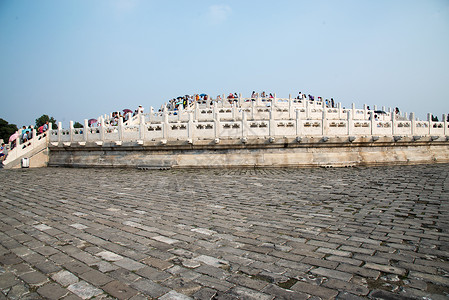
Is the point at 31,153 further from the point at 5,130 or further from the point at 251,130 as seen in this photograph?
the point at 5,130

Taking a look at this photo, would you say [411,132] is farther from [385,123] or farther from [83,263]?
[83,263]

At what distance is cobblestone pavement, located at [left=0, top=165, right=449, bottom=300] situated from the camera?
8.70 feet

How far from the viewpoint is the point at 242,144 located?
527 inches

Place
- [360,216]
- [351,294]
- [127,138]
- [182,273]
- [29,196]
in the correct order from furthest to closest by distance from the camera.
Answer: [127,138] → [29,196] → [360,216] → [182,273] → [351,294]

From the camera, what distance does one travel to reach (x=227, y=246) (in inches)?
146

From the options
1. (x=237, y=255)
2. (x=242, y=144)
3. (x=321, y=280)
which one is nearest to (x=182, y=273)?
(x=237, y=255)

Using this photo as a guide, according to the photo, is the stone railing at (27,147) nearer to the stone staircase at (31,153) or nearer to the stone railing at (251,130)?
the stone staircase at (31,153)

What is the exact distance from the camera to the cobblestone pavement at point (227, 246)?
2.65 meters

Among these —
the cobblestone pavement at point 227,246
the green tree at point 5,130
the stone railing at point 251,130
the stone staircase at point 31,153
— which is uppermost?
the green tree at point 5,130

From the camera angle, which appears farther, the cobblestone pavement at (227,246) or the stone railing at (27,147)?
Result: the stone railing at (27,147)

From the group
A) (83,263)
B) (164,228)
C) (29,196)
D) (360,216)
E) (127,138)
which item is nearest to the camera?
(83,263)

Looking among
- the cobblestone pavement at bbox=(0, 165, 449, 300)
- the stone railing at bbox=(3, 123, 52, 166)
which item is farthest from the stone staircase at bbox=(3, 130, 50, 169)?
the cobblestone pavement at bbox=(0, 165, 449, 300)

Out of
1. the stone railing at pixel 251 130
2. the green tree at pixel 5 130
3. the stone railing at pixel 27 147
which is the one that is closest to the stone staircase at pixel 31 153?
the stone railing at pixel 27 147

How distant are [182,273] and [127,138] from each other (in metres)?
12.4
